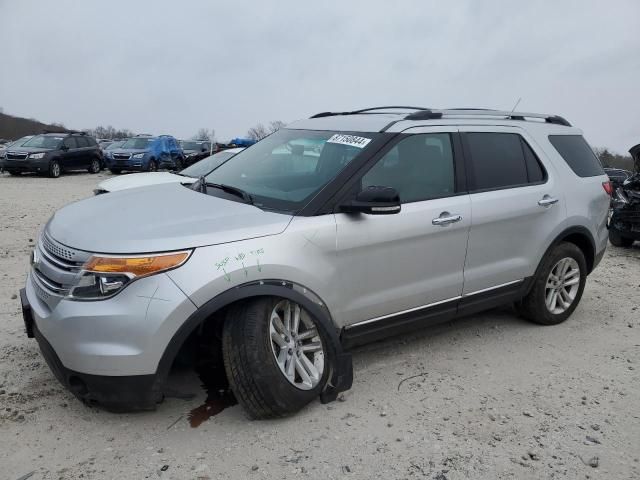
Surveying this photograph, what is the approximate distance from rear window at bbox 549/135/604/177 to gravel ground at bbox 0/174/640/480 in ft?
5.00

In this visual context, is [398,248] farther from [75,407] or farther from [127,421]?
[75,407]

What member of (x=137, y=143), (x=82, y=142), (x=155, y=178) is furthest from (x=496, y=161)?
(x=82, y=142)

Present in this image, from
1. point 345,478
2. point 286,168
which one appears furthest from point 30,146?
point 345,478

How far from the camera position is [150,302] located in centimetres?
286

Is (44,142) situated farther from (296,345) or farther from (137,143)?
(296,345)

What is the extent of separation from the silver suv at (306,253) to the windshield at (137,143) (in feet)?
66.4

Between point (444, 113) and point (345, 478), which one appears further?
point (444, 113)

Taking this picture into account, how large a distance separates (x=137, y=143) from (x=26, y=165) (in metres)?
4.51

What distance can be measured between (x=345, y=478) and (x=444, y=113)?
272 cm

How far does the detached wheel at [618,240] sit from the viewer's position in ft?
30.0

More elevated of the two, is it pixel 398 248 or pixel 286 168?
pixel 286 168

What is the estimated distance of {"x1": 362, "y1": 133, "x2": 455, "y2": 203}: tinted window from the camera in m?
3.74

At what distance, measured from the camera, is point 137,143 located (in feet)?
77.7

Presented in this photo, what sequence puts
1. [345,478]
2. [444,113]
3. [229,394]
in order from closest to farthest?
[345,478] < [229,394] < [444,113]
